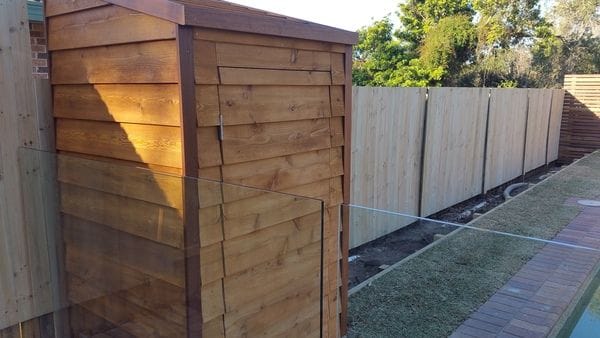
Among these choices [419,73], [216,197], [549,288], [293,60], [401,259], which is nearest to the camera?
[216,197]

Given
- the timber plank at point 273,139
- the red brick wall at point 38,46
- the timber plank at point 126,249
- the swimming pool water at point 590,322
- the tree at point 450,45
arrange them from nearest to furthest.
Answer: the swimming pool water at point 590,322 < the timber plank at point 126,249 < the timber plank at point 273,139 < the red brick wall at point 38,46 < the tree at point 450,45

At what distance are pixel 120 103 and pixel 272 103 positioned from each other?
731mm

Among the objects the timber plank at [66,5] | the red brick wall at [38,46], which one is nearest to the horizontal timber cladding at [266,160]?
the timber plank at [66,5]

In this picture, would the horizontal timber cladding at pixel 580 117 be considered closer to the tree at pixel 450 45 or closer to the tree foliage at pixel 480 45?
the tree foliage at pixel 480 45

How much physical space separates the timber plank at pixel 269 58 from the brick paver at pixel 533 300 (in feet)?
4.90

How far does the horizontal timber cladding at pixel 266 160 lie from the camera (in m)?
2.18

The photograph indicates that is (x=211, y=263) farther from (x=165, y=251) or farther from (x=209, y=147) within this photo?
(x=209, y=147)

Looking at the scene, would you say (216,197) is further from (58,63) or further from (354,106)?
(354,106)

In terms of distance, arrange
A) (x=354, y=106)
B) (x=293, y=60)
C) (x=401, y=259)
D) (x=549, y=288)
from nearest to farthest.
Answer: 1. (x=293, y=60)
2. (x=549, y=288)
3. (x=401, y=259)
4. (x=354, y=106)

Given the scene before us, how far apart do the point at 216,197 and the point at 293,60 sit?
2.92 feet

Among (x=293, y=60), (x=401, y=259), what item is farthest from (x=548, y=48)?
(x=293, y=60)

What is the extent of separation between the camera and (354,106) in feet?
16.8

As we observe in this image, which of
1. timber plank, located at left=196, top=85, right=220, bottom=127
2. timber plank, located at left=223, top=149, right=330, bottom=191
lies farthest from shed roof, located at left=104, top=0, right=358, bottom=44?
timber plank, located at left=223, top=149, right=330, bottom=191

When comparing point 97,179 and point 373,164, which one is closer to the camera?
point 97,179
